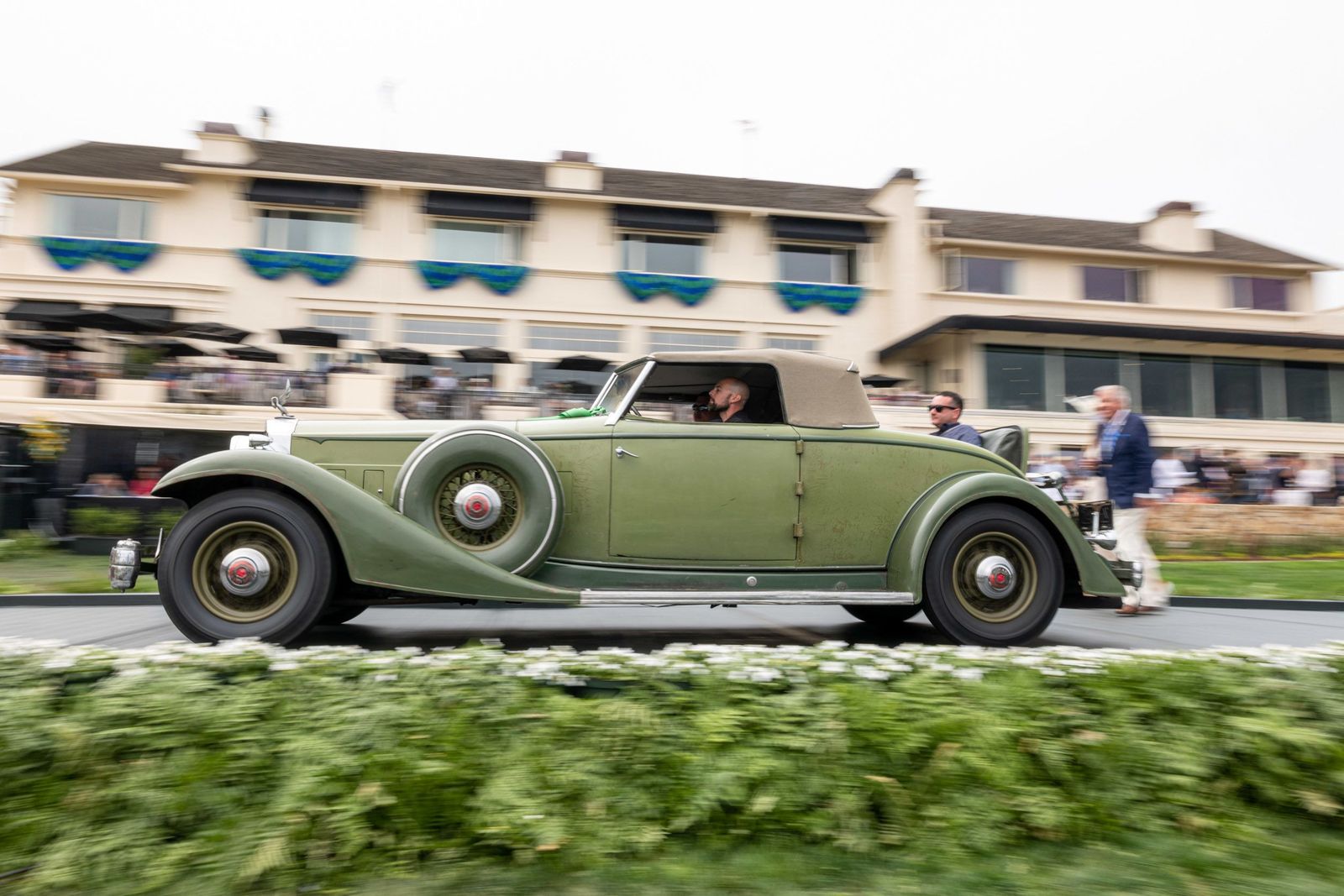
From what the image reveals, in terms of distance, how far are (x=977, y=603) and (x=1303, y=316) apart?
27339 mm

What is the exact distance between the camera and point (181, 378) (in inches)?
553

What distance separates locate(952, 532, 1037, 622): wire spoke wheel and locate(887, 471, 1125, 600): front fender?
0.22 m

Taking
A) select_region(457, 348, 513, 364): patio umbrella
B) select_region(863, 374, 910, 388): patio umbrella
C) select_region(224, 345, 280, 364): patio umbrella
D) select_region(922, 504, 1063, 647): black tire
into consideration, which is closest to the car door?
select_region(922, 504, 1063, 647): black tire

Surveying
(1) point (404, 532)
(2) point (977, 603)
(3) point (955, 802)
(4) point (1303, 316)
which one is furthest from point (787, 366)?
(4) point (1303, 316)

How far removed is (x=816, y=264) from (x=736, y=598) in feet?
66.9

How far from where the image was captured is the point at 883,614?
19.2ft

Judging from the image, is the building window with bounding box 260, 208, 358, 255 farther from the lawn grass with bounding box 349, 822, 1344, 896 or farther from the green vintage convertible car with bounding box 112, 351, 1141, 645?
the lawn grass with bounding box 349, 822, 1344, 896

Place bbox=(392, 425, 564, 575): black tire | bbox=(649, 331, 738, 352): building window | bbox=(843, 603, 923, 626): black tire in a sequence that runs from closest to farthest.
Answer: bbox=(392, 425, 564, 575): black tire < bbox=(843, 603, 923, 626): black tire < bbox=(649, 331, 738, 352): building window

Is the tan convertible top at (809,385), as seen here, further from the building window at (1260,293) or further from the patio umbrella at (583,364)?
the building window at (1260,293)

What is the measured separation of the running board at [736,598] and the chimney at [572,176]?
64.8 ft

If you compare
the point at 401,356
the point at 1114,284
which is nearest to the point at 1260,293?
the point at 1114,284

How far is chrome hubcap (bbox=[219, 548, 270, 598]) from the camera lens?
385cm

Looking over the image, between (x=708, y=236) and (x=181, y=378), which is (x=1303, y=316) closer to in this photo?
(x=708, y=236)

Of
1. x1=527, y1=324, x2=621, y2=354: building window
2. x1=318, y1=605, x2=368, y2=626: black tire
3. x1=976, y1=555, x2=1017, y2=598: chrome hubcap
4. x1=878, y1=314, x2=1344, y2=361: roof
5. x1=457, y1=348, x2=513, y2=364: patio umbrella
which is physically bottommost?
x1=318, y1=605, x2=368, y2=626: black tire
